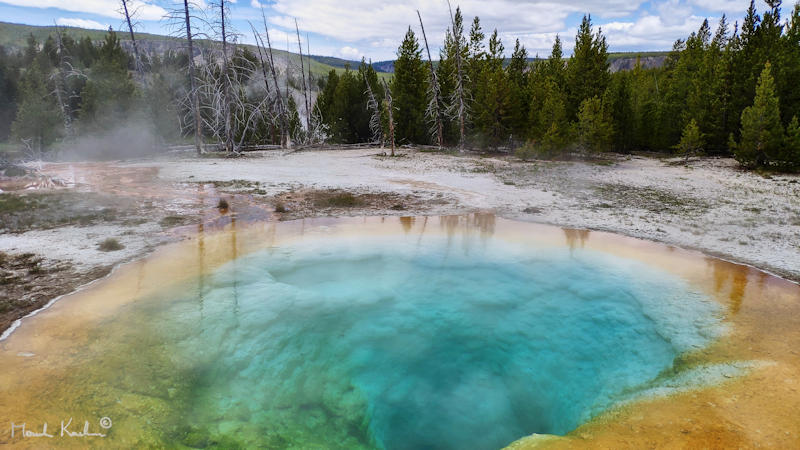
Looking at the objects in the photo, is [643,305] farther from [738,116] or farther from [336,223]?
[738,116]

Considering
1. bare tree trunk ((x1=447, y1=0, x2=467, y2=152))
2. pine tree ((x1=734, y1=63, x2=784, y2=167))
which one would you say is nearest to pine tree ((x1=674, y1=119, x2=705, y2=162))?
→ pine tree ((x1=734, y1=63, x2=784, y2=167))

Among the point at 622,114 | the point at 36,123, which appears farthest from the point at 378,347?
the point at 36,123


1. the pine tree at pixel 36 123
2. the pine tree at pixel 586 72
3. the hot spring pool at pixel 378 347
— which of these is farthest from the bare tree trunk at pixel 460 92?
the pine tree at pixel 36 123

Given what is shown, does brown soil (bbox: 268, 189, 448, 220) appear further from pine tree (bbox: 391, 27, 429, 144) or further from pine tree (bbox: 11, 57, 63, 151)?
pine tree (bbox: 11, 57, 63, 151)

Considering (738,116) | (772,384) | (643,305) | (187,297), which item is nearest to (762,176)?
(738,116)

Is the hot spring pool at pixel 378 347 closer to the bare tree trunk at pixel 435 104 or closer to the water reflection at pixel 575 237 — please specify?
the water reflection at pixel 575 237

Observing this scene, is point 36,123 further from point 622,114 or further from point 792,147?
point 792,147

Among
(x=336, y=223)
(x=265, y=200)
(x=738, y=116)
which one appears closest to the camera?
(x=336, y=223)
